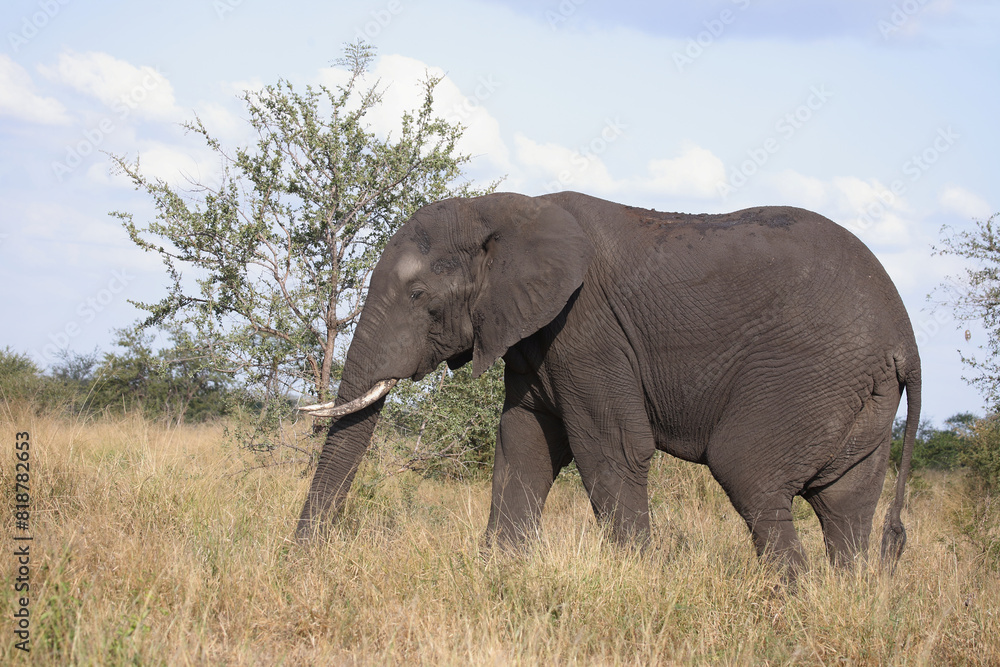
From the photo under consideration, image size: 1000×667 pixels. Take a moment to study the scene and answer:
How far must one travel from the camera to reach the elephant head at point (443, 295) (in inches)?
236

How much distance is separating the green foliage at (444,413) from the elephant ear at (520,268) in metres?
2.79

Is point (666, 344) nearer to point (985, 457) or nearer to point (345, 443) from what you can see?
point (345, 443)

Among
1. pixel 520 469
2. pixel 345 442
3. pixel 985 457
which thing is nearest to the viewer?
pixel 345 442

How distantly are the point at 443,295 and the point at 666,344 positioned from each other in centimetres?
150

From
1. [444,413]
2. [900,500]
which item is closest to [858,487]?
[900,500]

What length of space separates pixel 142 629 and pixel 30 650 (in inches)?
18.2

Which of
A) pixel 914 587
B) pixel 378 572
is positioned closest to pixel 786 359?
pixel 914 587

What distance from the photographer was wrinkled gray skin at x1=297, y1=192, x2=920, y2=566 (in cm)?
569

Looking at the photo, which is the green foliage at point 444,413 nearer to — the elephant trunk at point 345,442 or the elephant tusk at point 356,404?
the elephant trunk at point 345,442

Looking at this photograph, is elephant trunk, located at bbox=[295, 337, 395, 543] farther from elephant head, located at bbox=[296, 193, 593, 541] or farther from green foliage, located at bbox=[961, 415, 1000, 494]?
green foliage, located at bbox=[961, 415, 1000, 494]

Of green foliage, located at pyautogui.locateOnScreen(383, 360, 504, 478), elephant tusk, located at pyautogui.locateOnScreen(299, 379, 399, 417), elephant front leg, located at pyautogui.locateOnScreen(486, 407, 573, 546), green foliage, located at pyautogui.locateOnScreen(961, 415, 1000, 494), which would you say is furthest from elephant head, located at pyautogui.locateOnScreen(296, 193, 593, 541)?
green foliage, located at pyautogui.locateOnScreen(961, 415, 1000, 494)

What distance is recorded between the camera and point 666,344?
233 inches

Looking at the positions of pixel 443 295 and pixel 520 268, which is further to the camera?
pixel 443 295

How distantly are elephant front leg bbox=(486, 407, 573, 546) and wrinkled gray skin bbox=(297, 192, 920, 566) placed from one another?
58mm
